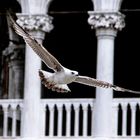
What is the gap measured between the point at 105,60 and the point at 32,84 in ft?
7.51

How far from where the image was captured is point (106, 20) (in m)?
29.3

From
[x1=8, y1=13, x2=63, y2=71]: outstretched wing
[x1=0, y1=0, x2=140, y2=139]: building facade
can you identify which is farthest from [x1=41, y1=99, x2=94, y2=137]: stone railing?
[x1=8, y1=13, x2=63, y2=71]: outstretched wing

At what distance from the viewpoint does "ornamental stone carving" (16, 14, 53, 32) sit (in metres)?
30.0

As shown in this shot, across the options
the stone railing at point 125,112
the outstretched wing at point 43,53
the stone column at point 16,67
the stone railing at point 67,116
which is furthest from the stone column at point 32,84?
the outstretched wing at point 43,53

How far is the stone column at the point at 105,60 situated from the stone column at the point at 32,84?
4.85 feet

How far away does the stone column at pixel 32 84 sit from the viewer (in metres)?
30.0

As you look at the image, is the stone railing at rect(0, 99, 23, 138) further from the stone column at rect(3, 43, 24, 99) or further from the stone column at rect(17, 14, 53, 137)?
the stone column at rect(3, 43, 24, 99)

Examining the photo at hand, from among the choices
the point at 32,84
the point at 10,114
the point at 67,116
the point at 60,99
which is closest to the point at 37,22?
the point at 32,84

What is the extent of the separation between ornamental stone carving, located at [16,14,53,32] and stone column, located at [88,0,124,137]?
131 centimetres

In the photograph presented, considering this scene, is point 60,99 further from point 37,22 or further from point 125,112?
point 37,22

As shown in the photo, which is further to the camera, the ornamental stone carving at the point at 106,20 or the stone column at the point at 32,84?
the stone column at the point at 32,84

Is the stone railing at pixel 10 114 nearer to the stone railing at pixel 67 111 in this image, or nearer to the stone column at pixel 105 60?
the stone railing at pixel 67 111

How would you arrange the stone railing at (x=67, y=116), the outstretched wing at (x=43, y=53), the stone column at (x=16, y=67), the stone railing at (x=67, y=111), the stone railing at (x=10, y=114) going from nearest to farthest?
the outstretched wing at (x=43, y=53), the stone railing at (x=67, y=116), the stone railing at (x=67, y=111), the stone railing at (x=10, y=114), the stone column at (x=16, y=67)

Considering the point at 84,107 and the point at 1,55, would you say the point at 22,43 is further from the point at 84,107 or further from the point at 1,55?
the point at 84,107
